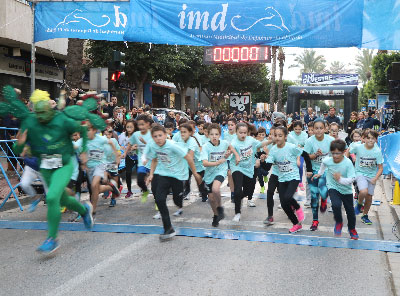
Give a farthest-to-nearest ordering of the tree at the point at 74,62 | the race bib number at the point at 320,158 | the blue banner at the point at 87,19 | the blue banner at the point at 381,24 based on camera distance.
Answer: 1. the tree at the point at 74,62
2. the blue banner at the point at 87,19
3. the blue banner at the point at 381,24
4. the race bib number at the point at 320,158

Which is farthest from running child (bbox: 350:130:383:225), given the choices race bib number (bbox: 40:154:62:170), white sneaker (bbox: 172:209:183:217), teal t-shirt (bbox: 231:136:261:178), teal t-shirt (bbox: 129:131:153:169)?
→ race bib number (bbox: 40:154:62:170)

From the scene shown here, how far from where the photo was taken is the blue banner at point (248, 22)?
10055mm

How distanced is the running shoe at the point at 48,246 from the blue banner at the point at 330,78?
5579cm

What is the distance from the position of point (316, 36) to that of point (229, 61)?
2.55 metres

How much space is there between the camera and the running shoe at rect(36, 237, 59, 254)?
16.4 feet

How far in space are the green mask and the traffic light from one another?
754 centimetres

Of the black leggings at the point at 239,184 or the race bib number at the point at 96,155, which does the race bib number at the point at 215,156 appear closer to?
the black leggings at the point at 239,184

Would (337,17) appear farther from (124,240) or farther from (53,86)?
(53,86)

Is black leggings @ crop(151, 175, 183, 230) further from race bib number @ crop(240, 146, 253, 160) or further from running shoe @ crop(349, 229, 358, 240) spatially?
running shoe @ crop(349, 229, 358, 240)

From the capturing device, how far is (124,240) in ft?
20.3

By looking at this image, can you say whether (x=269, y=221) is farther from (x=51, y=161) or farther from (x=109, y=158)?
(x=51, y=161)

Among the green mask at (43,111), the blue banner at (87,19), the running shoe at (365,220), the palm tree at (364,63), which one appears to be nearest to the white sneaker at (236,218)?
A: the running shoe at (365,220)

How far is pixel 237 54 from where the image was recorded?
12.0m

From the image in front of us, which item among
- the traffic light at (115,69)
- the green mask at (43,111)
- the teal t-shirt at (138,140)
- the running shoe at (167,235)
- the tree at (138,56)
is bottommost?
the running shoe at (167,235)
